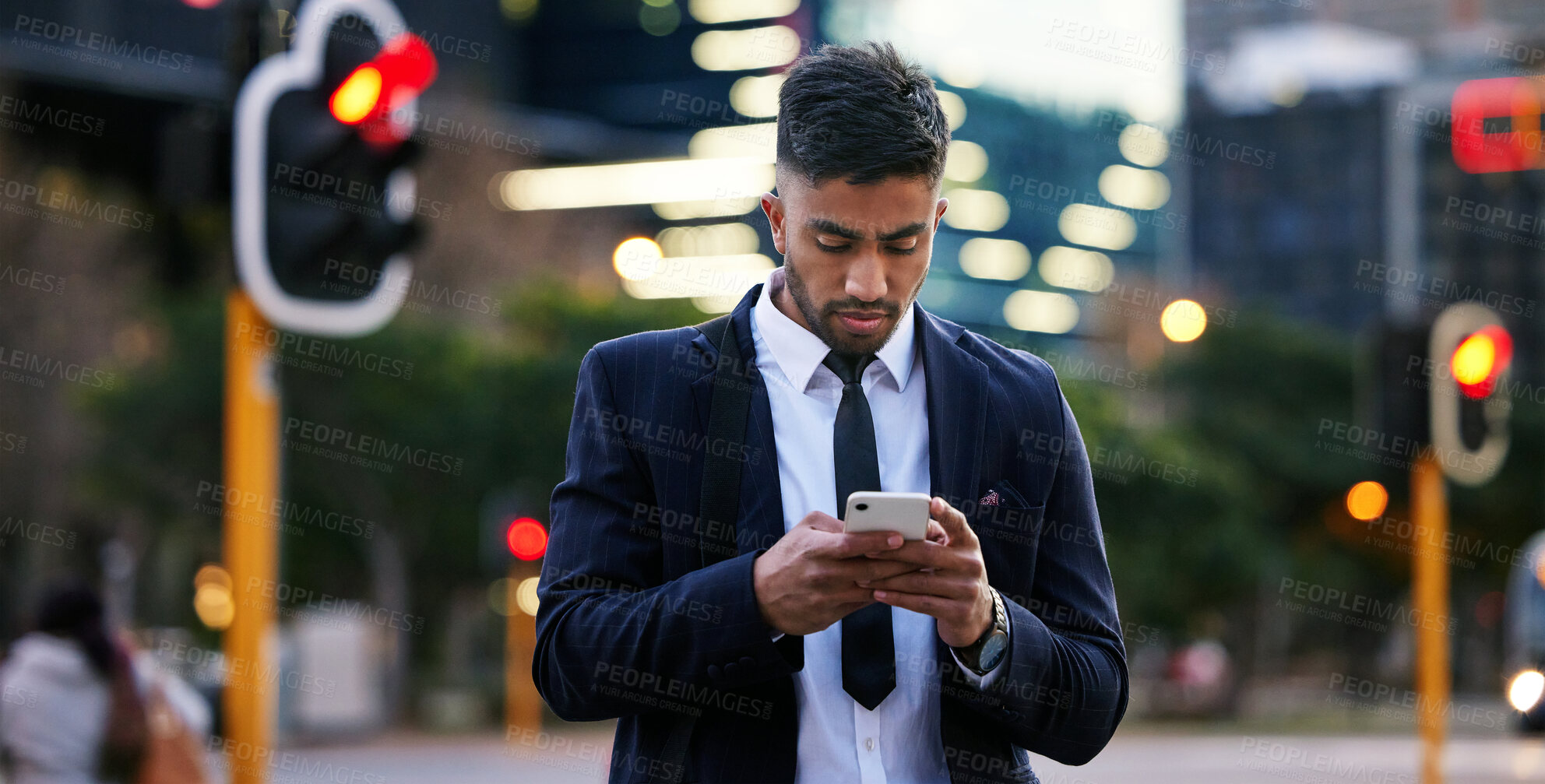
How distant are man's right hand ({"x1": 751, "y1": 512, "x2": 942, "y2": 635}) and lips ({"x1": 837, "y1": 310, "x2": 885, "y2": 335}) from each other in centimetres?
37

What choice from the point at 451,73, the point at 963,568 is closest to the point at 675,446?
the point at 963,568

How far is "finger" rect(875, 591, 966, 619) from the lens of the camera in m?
2.02

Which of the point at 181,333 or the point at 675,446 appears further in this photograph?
the point at 181,333

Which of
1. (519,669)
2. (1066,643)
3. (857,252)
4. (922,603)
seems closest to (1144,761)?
(519,669)

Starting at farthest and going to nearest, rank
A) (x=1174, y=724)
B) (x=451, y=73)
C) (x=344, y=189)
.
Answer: (x=451, y=73), (x=1174, y=724), (x=344, y=189)

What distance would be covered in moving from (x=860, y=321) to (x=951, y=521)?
417 millimetres

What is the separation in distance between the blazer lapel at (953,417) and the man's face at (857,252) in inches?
3.9

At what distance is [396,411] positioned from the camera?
1062 inches

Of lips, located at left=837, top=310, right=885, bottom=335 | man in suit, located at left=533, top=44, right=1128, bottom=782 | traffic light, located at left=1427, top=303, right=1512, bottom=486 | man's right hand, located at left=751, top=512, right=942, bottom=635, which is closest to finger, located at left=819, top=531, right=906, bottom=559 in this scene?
man's right hand, located at left=751, top=512, right=942, bottom=635

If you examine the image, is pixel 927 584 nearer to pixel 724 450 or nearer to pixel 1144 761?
pixel 724 450

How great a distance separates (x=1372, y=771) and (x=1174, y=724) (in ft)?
45.6

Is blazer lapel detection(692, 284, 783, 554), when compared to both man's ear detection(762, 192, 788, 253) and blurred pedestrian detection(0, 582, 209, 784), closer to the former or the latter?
man's ear detection(762, 192, 788, 253)

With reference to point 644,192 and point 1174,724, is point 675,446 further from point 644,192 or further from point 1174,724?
point 644,192

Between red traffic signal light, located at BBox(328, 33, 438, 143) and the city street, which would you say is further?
the city street
